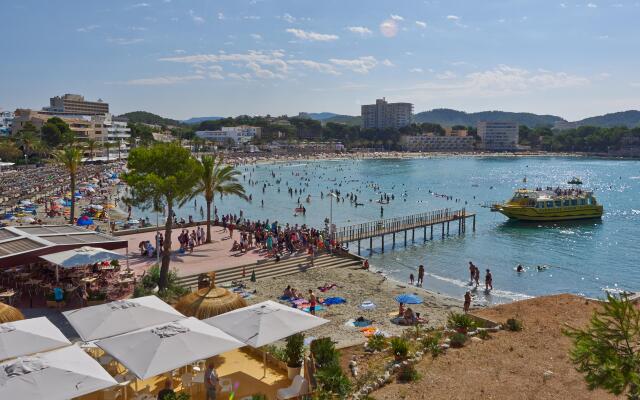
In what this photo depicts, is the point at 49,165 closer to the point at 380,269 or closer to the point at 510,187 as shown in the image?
the point at 380,269

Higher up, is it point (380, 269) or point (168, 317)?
point (168, 317)

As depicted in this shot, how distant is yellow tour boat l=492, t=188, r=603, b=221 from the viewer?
53.0 m

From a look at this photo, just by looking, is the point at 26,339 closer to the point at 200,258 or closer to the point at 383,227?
the point at 200,258

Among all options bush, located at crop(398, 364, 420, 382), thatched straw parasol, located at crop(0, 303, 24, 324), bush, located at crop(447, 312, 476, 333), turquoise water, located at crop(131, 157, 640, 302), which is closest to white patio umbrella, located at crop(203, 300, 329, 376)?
bush, located at crop(398, 364, 420, 382)

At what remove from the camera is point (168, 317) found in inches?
497

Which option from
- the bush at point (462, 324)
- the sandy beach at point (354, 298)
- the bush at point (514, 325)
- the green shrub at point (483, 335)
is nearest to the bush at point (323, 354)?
the sandy beach at point (354, 298)

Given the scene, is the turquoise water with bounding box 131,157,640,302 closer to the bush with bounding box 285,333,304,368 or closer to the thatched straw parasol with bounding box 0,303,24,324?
the bush with bounding box 285,333,304,368

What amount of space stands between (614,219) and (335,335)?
51686mm

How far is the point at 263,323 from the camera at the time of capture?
38.4 ft

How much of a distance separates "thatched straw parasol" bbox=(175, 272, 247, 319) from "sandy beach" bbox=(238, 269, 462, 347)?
3.67 m

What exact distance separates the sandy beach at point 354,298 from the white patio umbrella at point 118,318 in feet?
18.1

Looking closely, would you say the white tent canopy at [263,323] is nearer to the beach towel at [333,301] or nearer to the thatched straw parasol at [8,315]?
the thatched straw parasol at [8,315]

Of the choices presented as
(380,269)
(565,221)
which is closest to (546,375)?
(380,269)

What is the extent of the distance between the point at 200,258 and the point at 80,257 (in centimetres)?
917
